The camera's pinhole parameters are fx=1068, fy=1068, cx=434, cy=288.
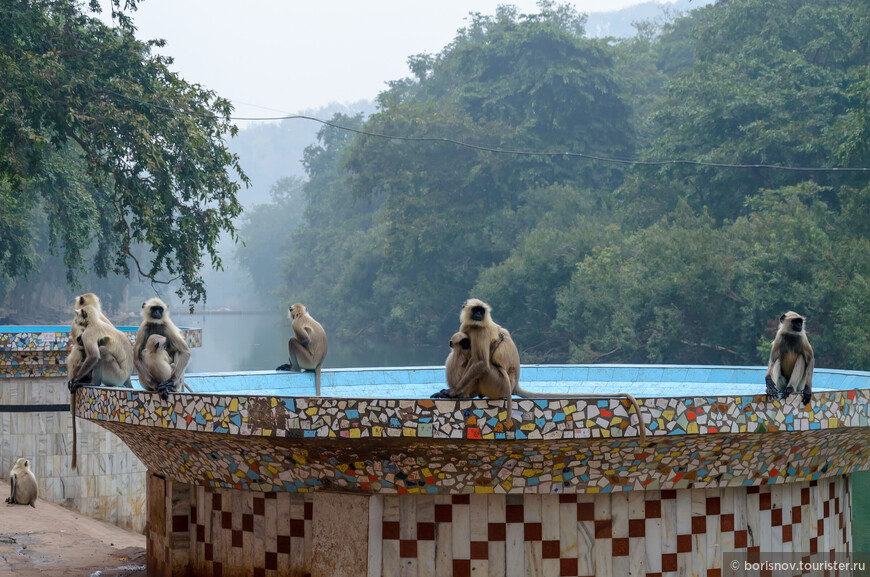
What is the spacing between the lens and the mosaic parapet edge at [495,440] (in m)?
4.59

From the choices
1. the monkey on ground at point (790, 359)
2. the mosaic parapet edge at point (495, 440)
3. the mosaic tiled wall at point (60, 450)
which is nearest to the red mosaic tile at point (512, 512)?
the mosaic parapet edge at point (495, 440)

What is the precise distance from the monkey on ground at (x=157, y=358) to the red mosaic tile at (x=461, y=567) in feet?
6.14

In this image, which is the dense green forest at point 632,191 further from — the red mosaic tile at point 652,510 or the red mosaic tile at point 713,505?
the red mosaic tile at point 652,510

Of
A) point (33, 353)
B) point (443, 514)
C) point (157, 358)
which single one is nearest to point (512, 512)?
point (443, 514)

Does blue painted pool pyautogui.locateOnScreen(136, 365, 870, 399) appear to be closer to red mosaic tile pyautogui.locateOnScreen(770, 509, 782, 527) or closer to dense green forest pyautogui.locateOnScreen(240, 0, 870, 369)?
red mosaic tile pyautogui.locateOnScreen(770, 509, 782, 527)

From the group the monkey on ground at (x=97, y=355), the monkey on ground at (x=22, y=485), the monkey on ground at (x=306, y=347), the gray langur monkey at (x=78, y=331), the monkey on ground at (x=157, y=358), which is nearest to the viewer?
the monkey on ground at (x=157, y=358)

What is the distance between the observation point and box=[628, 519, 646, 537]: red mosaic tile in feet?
16.4

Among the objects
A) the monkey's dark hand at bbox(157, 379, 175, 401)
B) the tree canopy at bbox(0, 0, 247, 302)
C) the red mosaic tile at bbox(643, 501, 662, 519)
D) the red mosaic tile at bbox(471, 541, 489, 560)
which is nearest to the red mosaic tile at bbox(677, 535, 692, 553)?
the red mosaic tile at bbox(643, 501, 662, 519)

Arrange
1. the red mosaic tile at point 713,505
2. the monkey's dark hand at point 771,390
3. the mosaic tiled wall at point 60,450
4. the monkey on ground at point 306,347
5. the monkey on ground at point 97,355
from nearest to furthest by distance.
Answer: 1. the monkey's dark hand at point 771,390
2. the red mosaic tile at point 713,505
3. the monkey on ground at point 97,355
4. the monkey on ground at point 306,347
5. the mosaic tiled wall at point 60,450

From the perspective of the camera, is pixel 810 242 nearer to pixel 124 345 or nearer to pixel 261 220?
pixel 124 345

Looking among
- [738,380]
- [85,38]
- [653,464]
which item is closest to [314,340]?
[738,380]

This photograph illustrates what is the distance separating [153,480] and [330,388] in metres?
2.13

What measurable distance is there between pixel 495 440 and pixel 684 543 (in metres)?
1.16

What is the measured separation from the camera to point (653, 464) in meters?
4.89
